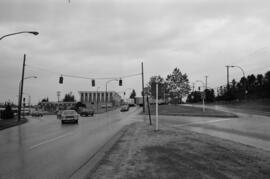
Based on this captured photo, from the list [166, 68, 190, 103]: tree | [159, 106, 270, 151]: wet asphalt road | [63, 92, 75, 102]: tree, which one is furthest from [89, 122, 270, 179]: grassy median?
[63, 92, 75, 102]: tree

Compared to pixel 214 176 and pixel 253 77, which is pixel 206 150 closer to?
pixel 214 176

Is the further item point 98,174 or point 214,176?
point 98,174

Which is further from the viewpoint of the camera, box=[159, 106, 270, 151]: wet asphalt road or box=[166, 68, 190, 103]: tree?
box=[166, 68, 190, 103]: tree

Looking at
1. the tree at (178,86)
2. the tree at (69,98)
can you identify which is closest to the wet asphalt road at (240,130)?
the tree at (178,86)

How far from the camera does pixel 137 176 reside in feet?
17.9

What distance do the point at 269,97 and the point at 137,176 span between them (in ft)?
207

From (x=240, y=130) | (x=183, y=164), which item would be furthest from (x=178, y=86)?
(x=183, y=164)

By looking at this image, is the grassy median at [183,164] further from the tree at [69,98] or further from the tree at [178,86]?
the tree at [69,98]

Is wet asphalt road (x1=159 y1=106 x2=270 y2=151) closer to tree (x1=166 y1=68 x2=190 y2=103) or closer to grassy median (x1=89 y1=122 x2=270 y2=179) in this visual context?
grassy median (x1=89 y1=122 x2=270 y2=179)

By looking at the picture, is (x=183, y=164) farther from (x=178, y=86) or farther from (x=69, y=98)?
(x=69, y=98)

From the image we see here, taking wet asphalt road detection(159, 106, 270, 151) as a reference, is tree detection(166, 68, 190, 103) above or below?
above

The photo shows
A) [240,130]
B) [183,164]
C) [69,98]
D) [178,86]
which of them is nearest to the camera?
[183,164]

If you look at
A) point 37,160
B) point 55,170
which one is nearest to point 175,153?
point 55,170

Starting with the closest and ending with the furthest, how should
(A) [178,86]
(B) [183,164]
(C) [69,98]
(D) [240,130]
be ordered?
(B) [183,164], (D) [240,130], (A) [178,86], (C) [69,98]
